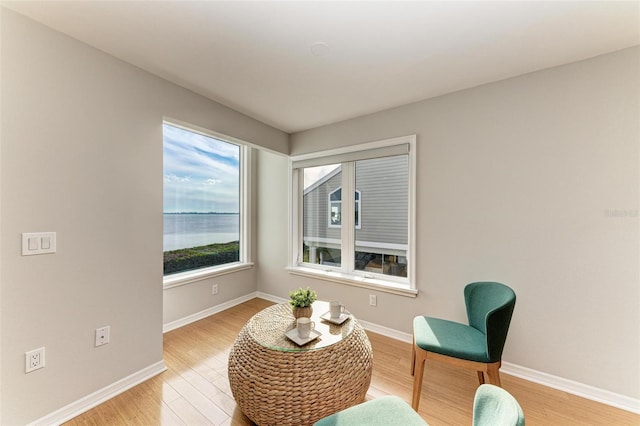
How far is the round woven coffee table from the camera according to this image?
4.57 feet

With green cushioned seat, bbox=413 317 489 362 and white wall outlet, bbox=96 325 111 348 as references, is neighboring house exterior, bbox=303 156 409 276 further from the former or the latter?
white wall outlet, bbox=96 325 111 348

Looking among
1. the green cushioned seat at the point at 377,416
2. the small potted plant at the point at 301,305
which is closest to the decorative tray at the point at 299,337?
the small potted plant at the point at 301,305

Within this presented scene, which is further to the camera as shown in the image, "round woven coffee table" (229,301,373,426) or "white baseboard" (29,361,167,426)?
"white baseboard" (29,361,167,426)

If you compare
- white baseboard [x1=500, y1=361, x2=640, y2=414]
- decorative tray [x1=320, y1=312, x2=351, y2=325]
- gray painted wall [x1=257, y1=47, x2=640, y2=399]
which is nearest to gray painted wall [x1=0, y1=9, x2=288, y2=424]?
decorative tray [x1=320, y1=312, x2=351, y2=325]

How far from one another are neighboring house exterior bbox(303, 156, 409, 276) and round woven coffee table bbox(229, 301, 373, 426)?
4.29ft

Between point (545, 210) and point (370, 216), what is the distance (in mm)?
1517

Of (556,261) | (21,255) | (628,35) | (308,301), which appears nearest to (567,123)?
(628,35)

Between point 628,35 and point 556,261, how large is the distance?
152cm

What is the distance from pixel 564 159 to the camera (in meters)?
1.84

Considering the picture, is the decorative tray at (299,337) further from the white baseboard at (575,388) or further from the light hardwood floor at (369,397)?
the white baseboard at (575,388)

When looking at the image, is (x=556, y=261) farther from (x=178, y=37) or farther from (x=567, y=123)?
(x=178, y=37)

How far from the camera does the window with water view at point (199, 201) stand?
287 cm

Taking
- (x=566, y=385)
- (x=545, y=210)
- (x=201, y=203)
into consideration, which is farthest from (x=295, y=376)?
(x=201, y=203)

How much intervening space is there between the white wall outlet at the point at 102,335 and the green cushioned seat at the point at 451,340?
2173mm
